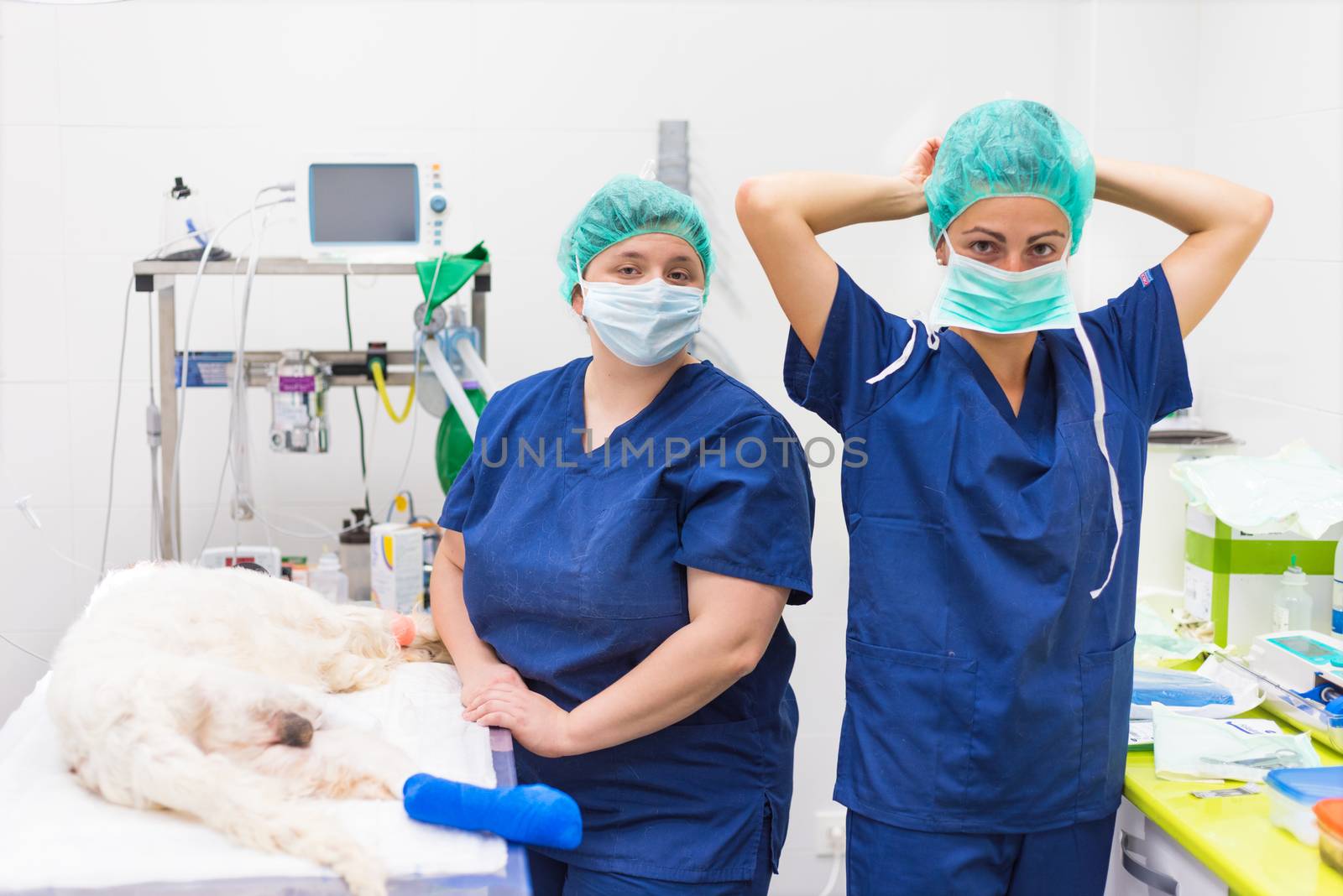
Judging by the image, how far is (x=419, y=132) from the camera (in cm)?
248

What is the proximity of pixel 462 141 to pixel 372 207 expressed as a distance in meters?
0.44

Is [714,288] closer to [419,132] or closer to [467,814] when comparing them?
[419,132]

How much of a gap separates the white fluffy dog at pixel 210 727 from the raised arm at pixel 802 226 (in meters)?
0.67

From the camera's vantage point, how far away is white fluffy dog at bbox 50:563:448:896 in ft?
3.25

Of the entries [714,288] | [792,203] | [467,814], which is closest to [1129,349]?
[792,203]

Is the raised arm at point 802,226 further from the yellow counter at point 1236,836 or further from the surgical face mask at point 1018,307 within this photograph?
the yellow counter at point 1236,836

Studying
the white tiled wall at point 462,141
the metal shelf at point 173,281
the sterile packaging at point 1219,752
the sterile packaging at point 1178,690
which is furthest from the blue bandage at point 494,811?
the white tiled wall at point 462,141

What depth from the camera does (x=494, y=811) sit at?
1021mm

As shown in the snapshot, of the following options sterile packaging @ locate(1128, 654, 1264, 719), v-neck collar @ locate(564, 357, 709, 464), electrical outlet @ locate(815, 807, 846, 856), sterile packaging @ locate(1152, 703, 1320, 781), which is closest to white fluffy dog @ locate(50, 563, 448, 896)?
v-neck collar @ locate(564, 357, 709, 464)

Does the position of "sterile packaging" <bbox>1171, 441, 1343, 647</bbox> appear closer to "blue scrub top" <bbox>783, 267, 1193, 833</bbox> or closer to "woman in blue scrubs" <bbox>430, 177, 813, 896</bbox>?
"blue scrub top" <bbox>783, 267, 1193, 833</bbox>

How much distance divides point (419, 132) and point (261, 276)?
0.47m

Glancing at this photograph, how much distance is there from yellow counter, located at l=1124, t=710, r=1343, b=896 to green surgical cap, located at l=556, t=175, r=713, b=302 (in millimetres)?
829

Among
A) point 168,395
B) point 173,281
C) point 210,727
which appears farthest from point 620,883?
point 173,281

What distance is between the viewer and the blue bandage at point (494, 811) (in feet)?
3.35
